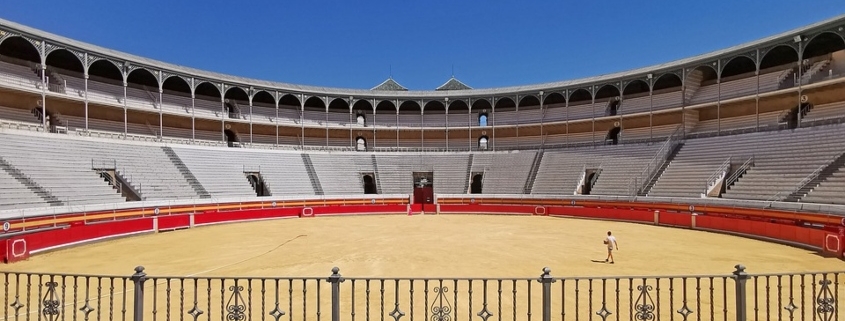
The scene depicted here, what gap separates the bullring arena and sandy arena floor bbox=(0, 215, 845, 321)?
130mm

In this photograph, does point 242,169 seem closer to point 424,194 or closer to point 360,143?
point 360,143

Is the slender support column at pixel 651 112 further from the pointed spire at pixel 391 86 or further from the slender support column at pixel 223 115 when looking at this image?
the slender support column at pixel 223 115

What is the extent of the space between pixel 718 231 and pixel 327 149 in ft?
112

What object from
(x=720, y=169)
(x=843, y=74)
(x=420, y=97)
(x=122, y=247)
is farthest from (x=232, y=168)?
(x=843, y=74)

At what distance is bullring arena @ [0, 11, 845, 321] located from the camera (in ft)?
28.4

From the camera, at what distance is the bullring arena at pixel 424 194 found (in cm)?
866

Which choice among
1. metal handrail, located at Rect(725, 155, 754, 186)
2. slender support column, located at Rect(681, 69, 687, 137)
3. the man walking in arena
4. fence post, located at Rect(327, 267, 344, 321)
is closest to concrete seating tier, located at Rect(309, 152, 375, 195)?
the man walking in arena

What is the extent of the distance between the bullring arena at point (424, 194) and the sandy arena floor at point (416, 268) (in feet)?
0.43

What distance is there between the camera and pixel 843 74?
26.1m

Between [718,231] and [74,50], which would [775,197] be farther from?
[74,50]

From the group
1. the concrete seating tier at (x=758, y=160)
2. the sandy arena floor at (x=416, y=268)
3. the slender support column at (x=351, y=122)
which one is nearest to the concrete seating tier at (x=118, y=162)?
the sandy arena floor at (x=416, y=268)

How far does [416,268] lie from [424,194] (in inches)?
1074

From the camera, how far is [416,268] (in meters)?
12.6

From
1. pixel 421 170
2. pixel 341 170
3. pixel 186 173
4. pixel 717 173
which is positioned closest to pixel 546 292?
pixel 717 173
